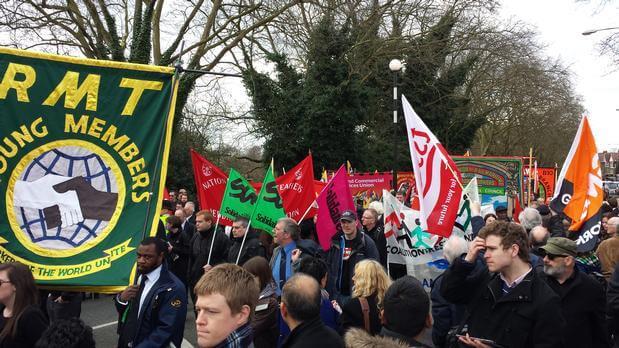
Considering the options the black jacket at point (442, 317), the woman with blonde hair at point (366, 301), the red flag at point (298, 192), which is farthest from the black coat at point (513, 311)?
the red flag at point (298, 192)

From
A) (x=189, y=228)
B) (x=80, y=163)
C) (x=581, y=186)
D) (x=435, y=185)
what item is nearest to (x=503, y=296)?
(x=435, y=185)

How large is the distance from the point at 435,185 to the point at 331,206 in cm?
190

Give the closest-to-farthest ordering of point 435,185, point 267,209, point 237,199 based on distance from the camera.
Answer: point 435,185 → point 267,209 → point 237,199

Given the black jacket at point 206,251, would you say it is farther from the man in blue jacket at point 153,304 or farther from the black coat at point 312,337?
the black coat at point 312,337

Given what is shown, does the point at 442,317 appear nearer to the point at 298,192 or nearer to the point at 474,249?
the point at 474,249

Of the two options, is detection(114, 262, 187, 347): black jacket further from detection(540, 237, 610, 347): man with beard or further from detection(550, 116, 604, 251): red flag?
detection(550, 116, 604, 251): red flag

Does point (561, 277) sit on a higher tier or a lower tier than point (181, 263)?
higher

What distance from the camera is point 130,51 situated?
832 inches

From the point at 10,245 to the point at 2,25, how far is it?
56.3 feet

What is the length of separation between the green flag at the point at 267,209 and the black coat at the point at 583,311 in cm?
359

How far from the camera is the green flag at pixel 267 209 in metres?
7.04

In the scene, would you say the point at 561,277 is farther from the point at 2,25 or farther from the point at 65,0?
the point at 65,0

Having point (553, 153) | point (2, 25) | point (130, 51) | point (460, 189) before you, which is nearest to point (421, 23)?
point (130, 51)

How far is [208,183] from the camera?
8.77m
